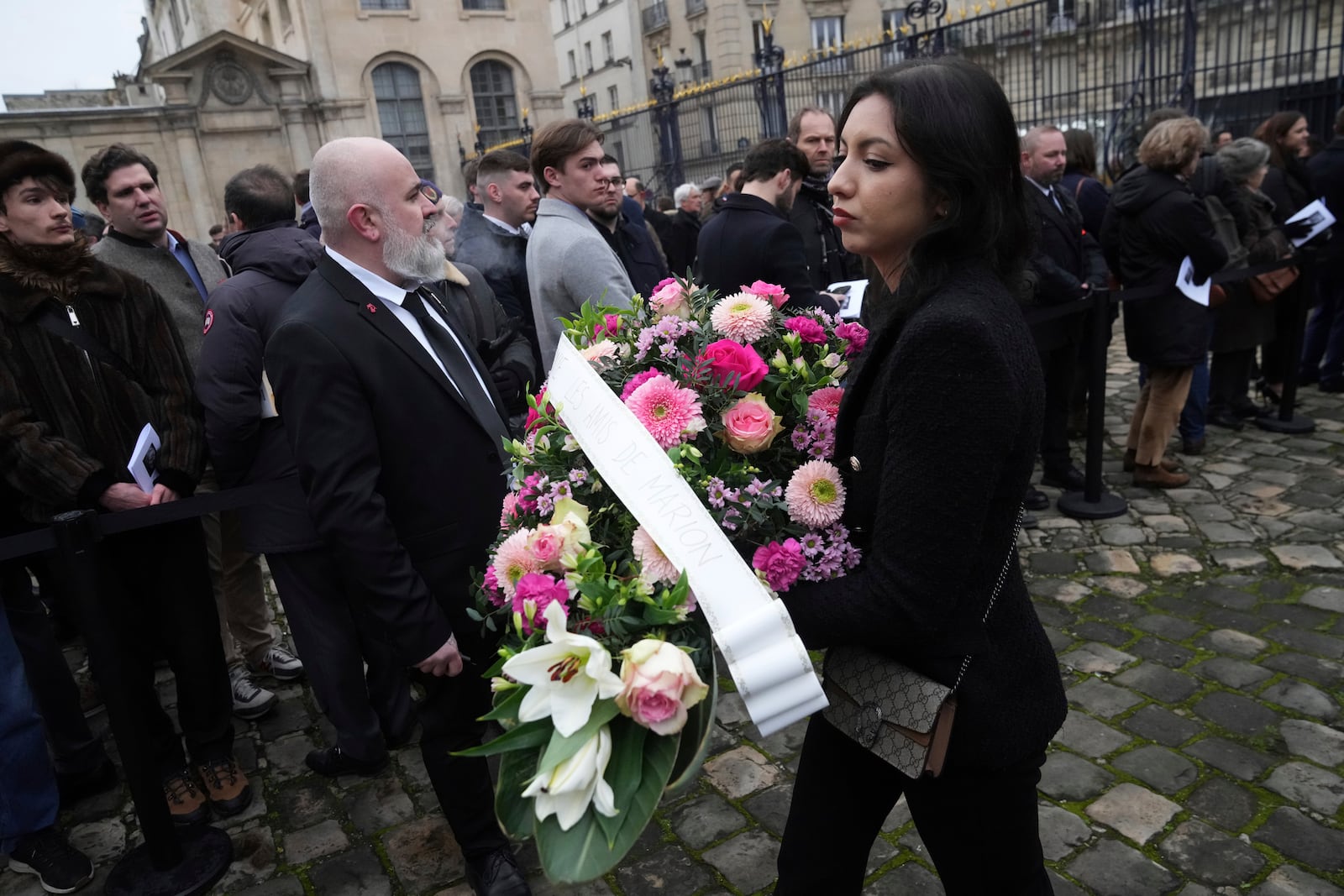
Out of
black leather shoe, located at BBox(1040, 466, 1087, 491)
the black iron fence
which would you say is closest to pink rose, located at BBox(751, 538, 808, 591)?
black leather shoe, located at BBox(1040, 466, 1087, 491)

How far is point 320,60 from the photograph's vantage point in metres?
29.3

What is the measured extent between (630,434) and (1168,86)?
12.8m

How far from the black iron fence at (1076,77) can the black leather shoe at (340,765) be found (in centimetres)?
702

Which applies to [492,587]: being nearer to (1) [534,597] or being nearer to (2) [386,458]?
(1) [534,597]

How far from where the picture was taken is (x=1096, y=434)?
5.20 m

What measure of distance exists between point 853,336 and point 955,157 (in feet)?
2.00

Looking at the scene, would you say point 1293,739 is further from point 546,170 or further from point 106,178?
point 106,178

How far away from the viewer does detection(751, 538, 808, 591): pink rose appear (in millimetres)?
1521

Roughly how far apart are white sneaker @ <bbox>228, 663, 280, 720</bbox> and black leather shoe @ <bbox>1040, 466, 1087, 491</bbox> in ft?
15.7

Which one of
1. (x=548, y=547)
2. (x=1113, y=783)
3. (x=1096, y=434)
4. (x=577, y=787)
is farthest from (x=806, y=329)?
(x=1096, y=434)

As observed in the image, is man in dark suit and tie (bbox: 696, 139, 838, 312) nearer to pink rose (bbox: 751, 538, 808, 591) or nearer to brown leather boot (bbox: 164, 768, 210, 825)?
pink rose (bbox: 751, 538, 808, 591)

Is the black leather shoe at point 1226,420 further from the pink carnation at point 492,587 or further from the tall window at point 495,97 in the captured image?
the tall window at point 495,97

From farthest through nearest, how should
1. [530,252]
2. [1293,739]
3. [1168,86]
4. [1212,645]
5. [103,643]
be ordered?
[1168,86], [530,252], [1212,645], [1293,739], [103,643]

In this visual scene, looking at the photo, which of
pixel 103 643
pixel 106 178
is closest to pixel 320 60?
pixel 106 178
